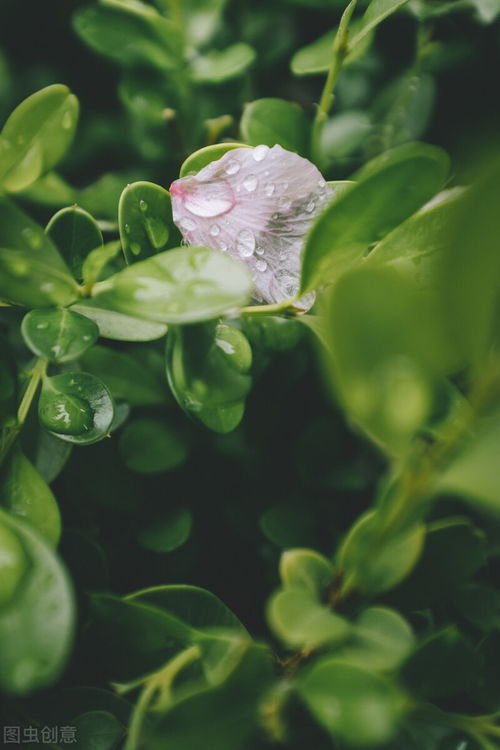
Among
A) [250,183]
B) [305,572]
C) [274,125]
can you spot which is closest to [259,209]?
[250,183]

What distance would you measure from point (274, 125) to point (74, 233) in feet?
0.74

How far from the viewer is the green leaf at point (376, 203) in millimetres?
343

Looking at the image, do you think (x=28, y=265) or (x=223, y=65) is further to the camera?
(x=223, y=65)

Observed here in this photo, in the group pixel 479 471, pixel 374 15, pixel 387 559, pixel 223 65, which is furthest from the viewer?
pixel 223 65

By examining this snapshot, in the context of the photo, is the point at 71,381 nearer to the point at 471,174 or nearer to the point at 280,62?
the point at 471,174

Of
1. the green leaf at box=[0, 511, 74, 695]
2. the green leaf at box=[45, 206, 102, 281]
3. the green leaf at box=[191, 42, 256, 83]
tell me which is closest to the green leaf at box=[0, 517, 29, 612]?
the green leaf at box=[0, 511, 74, 695]

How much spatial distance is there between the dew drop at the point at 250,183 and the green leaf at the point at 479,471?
262mm

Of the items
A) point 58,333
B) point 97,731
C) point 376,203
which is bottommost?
point 97,731

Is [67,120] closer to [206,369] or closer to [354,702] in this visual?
[206,369]

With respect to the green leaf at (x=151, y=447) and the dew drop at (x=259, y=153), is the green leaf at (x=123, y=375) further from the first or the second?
the dew drop at (x=259, y=153)

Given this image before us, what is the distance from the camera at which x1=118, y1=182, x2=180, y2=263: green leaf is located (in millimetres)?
425

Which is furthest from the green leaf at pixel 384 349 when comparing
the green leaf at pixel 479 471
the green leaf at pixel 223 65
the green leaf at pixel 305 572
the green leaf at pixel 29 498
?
the green leaf at pixel 223 65

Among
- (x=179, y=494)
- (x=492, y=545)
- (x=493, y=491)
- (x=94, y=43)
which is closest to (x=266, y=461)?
(x=179, y=494)

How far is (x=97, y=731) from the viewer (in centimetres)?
44
